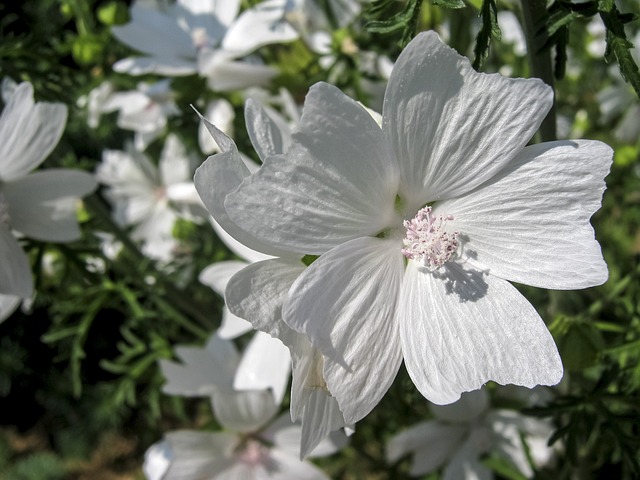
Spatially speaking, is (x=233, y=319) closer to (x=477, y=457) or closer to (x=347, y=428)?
(x=347, y=428)

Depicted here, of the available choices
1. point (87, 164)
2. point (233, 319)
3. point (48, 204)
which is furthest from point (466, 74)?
point (87, 164)

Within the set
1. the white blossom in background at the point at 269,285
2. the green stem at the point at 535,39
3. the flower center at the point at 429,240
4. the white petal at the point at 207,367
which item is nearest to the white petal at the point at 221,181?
the white blossom in background at the point at 269,285

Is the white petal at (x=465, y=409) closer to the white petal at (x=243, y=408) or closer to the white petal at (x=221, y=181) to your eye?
the white petal at (x=243, y=408)

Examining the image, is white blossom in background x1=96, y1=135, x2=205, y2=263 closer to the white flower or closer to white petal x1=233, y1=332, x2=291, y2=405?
white petal x1=233, y1=332, x2=291, y2=405

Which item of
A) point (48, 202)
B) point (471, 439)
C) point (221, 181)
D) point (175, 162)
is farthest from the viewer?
point (175, 162)

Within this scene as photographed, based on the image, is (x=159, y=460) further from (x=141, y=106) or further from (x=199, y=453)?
(x=141, y=106)

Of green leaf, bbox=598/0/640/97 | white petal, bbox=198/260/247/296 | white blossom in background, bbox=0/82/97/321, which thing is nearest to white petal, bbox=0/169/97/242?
white blossom in background, bbox=0/82/97/321

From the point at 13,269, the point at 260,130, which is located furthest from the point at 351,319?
the point at 13,269
